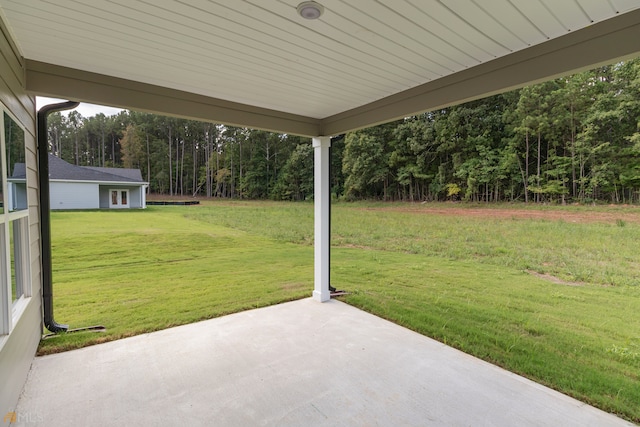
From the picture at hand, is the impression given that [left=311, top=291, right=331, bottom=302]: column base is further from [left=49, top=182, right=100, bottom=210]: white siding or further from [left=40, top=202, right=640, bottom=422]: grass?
[left=49, top=182, right=100, bottom=210]: white siding

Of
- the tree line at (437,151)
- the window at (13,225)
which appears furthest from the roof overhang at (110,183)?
the window at (13,225)

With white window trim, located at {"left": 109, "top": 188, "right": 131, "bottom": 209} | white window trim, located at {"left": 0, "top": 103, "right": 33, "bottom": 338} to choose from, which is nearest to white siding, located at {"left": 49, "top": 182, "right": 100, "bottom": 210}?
white window trim, located at {"left": 109, "top": 188, "right": 131, "bottom": 209}

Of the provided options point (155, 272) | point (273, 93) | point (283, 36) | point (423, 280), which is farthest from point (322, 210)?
point (155, 272)

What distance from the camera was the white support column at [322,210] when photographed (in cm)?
376

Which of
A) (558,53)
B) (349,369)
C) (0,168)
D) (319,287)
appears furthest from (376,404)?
(0,168)

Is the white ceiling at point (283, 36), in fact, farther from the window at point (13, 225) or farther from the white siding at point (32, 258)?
the window at point (13, 225)

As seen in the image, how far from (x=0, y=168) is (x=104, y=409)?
1.51m

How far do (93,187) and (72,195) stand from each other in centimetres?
77

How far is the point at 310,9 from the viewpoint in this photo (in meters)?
1.44

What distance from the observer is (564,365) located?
2.44 m

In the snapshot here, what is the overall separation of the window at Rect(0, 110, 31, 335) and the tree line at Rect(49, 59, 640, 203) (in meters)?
2.96

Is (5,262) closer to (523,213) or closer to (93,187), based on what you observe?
(523,213)

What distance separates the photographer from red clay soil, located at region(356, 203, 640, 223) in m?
4.84

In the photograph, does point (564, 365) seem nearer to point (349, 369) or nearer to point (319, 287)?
point (349, 369)
